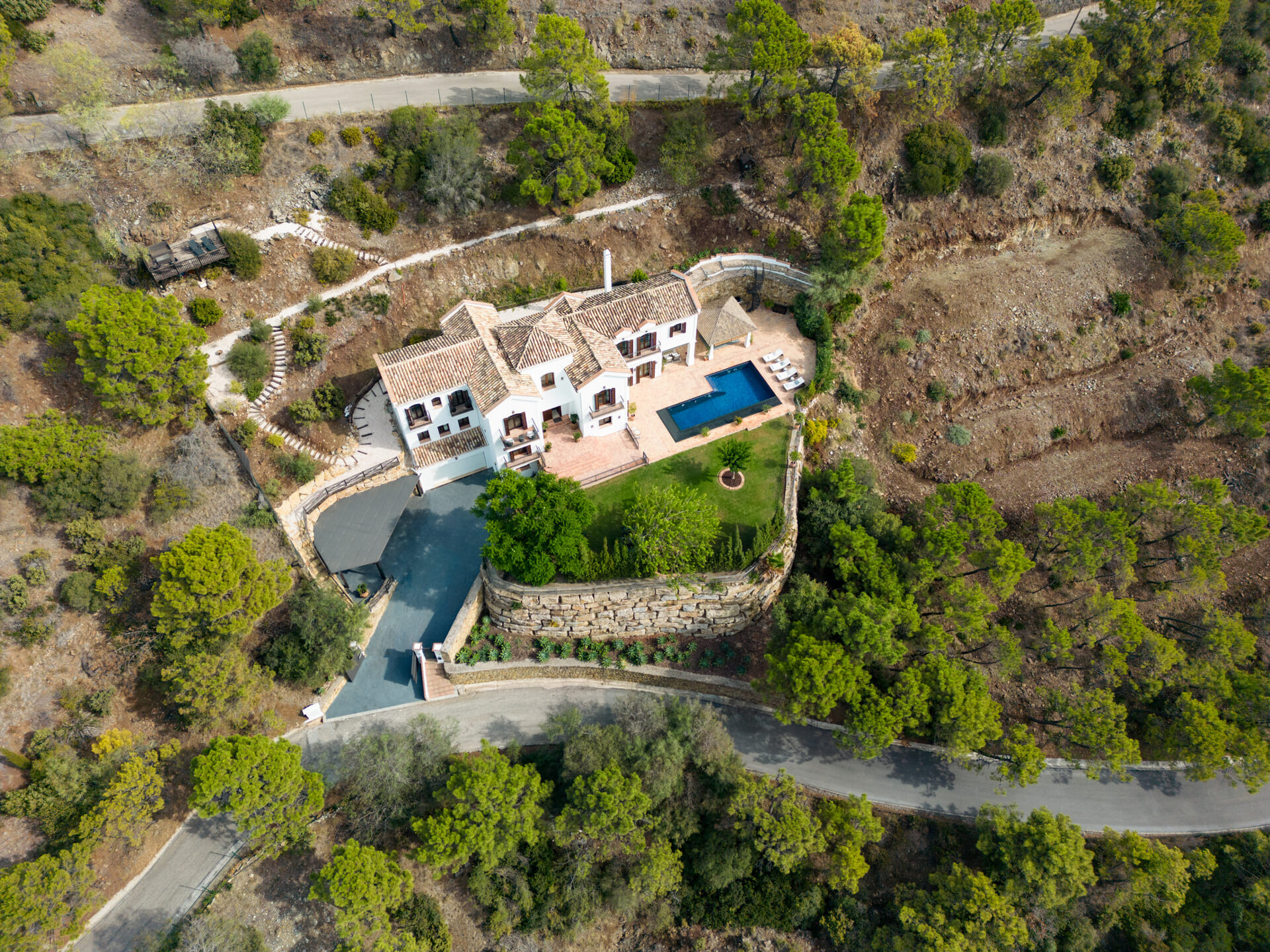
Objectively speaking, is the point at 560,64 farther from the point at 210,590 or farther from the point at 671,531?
the point at 210,590

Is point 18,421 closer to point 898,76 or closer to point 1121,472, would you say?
point 898,76

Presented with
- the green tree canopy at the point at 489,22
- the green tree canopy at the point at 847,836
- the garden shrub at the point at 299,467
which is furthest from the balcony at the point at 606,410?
the green tree canopy at the point at 489,22

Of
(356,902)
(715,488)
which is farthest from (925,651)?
(356,902)

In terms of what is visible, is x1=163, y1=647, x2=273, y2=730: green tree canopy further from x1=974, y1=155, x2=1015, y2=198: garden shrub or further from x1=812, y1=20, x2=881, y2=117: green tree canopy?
x1=974, y1=155, x2=1015, y2=198: garden shrub

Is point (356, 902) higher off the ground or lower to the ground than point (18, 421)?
lower

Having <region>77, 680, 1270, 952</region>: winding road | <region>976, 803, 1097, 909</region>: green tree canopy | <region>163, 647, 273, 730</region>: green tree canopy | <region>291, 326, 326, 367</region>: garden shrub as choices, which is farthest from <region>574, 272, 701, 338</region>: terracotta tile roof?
<region>976, 803, 1097, 909</region>: green tree canopy

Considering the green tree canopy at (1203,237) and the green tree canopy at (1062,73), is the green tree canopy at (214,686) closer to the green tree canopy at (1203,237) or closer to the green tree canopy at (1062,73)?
the green tree canopy at (1062,73)
